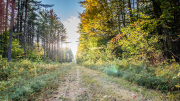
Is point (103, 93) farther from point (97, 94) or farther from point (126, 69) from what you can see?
point (126, 69)

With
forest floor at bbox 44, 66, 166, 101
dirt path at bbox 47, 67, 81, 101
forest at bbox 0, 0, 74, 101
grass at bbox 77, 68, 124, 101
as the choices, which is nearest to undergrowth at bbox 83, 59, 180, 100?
forest floor at bbox 44, 66, 166, 101

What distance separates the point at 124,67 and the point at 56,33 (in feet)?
89.5

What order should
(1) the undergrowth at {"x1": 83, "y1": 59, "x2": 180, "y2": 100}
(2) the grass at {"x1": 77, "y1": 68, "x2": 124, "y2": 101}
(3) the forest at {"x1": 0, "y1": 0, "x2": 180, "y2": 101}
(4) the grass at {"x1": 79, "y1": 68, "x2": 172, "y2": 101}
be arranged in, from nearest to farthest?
(2) the grass at {"x1": 77, "y1": 68, "x2": 124, "y2": 101}, (4) the grass at {"x1": 79, "y1": 68, "x2": 172, "y2": 101}, (3) the forest at {"x1": 0, "y1": 0, "x2": 180, "y2": 101}, (1) the undergrowth at {"x1": 83, "y1": 59, "x2": 180, "y2": 100}

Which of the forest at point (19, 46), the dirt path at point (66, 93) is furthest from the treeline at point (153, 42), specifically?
the forest at point (19, 46)

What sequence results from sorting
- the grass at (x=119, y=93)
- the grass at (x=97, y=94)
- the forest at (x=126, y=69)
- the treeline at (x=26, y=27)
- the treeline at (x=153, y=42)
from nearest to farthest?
the grass at (x=97, y=94) < the grass at (x=119, y=93) < the forest at (x=126, y=69) < the treeline at (x=153, y=42) < the treeline at (x=26, y=27)

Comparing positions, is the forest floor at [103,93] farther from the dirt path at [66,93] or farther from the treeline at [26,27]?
the treeline at [26,27]

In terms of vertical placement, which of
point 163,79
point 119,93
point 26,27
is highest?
point 26,27

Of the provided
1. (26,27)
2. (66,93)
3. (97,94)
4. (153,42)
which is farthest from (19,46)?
(153,42)

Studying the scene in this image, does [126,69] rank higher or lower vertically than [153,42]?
lower

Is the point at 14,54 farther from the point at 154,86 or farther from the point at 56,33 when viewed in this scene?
the point at 154,86

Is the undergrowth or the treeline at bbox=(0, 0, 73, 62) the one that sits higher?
the treeline at bbox=(0, 0, 73, 62)

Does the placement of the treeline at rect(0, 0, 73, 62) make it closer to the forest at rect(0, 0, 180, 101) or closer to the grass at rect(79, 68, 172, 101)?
the forest at rect(0, 0, 180, 101)

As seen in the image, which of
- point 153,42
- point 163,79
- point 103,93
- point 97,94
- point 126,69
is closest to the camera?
point 97,94

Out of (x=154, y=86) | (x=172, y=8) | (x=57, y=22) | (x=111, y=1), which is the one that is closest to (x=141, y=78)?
(x=154, y=86)
